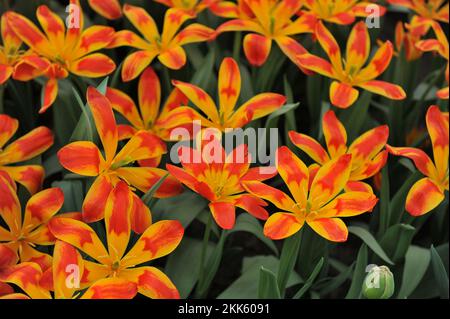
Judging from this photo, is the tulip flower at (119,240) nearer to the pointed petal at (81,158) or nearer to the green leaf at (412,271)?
the pointed petal at (81,158)

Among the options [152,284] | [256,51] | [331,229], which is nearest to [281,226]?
[331,229]

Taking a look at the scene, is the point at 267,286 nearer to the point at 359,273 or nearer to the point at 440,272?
the point at 359,273

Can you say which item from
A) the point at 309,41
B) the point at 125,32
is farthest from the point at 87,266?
the point at 309,41

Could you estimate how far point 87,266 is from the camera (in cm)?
98

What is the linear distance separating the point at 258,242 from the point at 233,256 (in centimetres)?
15

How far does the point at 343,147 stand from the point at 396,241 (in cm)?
18

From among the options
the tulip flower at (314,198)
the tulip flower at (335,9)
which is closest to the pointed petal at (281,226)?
the tulip flower at (314,198)

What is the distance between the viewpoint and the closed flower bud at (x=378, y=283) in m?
0.98

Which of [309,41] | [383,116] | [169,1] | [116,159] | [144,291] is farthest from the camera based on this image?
[383,116]

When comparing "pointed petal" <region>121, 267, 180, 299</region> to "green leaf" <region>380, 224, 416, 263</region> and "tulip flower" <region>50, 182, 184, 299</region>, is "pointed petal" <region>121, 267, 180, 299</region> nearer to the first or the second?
"tulip flower" <region>50, 182, 184, 299</region>

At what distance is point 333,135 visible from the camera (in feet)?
3.85

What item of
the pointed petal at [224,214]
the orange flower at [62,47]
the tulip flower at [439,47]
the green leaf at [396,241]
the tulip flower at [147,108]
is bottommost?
the green leaf at [396,241]

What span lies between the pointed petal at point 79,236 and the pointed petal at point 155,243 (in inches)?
1.3
